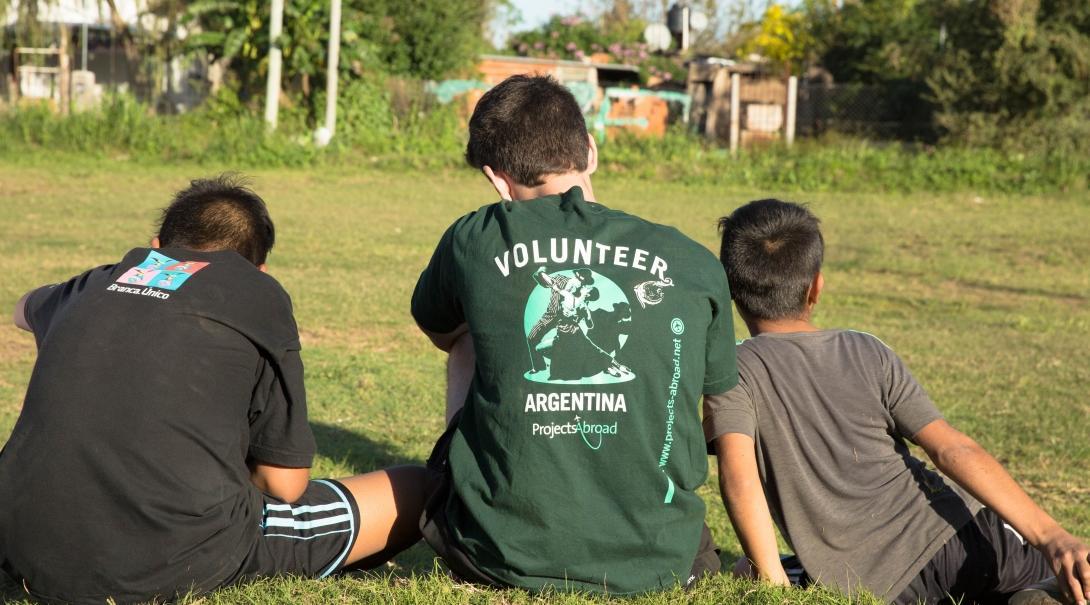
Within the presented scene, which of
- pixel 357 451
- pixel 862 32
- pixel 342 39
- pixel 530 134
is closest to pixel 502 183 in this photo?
pixel 530 134

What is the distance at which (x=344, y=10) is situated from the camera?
23750 mm

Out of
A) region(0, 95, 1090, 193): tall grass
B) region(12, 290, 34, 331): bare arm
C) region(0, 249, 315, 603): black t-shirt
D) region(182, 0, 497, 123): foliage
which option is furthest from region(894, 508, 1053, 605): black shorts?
→ region(182, 0, 497, 123): foliage

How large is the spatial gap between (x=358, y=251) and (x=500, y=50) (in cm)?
2374

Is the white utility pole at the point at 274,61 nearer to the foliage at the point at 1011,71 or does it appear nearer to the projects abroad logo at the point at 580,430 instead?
the foliage at the point at 1011,71

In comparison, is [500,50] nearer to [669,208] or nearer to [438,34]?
[438,34]

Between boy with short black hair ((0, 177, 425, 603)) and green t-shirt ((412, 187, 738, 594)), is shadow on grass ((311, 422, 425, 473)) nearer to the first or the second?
boy with short black hair ((0, 177, 425, 603))

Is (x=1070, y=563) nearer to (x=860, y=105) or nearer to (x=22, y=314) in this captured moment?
(x=22, y=314)

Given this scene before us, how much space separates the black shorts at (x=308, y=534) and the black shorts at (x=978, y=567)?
1.47 meters

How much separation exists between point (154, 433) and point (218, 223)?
0.68 m

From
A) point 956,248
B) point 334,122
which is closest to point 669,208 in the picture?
point 956,248

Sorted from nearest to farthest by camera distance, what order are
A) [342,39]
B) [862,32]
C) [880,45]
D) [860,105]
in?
[342,39] < [860,105] < [880,45] < [862,32]

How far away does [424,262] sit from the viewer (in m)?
11.2

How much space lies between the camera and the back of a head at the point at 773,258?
10.4ft

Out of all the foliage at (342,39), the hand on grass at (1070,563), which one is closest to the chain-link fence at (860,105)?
the foliage at (342,39)
